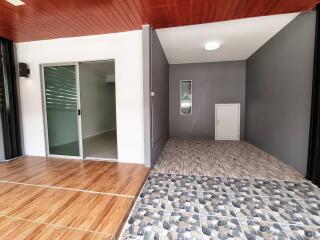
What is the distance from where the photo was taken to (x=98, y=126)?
6.40 meters

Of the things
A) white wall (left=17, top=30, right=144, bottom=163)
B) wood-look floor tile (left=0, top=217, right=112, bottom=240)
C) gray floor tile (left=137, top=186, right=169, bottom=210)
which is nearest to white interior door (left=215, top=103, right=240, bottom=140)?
white wall (left=17, top=30, right=144, bottom=163)

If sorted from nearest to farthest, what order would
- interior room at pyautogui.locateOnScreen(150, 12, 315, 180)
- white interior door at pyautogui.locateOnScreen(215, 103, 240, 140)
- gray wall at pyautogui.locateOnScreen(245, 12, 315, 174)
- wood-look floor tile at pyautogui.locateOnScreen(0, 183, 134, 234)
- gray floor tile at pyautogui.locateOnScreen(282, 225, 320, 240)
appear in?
gray floor tile at pyautogui.locateOnScreen(282, 225, 320, 240) → wood-look floor tile at pyautogui.locateOnScreen(0, 183, 134, 234) → gray wall at pyautogui.locateOnScreen(245, 12, 315, 174) → interior room at pyautogui.locateOnScreen(150, 12, 315, 180) → white interior door at pyautogui.locateOnScreen(215, 103, 240, 140)

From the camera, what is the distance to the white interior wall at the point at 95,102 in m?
5.51

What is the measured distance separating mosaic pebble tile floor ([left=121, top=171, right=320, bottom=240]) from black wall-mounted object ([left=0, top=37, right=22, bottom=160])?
10.7 ft

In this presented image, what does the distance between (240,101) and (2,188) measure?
592 cm

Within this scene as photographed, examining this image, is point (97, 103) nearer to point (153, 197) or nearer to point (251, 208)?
point (153, 197)

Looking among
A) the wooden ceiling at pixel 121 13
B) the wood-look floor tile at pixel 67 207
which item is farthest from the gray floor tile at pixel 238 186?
the wooden ceiling at pixel 121 13

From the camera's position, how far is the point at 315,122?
230 centimetres

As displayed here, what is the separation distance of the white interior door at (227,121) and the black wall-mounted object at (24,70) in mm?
5211

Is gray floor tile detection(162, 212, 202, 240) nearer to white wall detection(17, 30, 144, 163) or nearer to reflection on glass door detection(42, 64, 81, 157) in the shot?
white wall detection(17, 30, 144, 163)

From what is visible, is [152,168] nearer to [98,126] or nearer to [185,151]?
[185,151]

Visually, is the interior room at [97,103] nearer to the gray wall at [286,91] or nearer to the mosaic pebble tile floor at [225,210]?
the mosaic pebble tile floor at [225,210]

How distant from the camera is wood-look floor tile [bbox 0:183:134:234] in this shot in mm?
1595

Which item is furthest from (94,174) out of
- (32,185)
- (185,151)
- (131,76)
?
(185,151)
